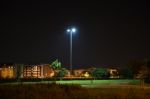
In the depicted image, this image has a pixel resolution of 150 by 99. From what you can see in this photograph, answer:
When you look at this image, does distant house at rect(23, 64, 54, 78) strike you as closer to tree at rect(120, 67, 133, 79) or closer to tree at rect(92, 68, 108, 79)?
tree at rect(92, 68, 108, 79)

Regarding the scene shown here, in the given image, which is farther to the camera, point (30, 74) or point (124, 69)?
point (30, 74)

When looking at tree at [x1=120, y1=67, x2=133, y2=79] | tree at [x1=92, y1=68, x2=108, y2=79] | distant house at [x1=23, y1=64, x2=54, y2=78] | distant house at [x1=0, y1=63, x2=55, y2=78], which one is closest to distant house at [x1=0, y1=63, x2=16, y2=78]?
distant house at [x1=0, y1=63, x2=55, y2=78]

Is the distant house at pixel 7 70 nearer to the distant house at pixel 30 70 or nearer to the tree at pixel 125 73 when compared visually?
the distant house at pixel 30 70

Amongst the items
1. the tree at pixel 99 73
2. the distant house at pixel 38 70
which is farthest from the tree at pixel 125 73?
the distant house at pixel 38 70

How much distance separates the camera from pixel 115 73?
269 ft

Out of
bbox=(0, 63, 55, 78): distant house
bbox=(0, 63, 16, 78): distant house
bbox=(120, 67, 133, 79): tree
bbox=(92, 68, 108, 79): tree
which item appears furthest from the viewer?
bbox=(0, 63, 55, 78): distant house

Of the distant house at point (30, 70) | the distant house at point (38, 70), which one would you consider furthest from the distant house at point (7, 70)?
the distant house at point (38, 70)

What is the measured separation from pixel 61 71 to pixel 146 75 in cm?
3089

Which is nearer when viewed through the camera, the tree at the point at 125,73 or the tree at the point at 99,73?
the tree at the point at 125,73

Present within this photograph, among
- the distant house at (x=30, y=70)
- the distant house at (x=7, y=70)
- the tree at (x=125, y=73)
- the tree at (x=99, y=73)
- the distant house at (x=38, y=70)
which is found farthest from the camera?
the distant house at (x=38, y=70)

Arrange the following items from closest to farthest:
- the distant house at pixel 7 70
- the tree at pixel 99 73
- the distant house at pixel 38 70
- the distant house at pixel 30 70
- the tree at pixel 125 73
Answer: the tree at pixel 125 73 < the tree at pixel 99 73 < the distant house at pixel 7 70 < the distant house at pixel 30 70 < the distant house at pixel 38 70

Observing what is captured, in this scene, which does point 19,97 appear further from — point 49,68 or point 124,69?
point 49,68

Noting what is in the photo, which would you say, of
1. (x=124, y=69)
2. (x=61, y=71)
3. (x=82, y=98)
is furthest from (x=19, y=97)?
(x=61, y=71)

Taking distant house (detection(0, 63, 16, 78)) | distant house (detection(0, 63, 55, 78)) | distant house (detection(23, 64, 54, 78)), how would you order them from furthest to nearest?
distant house (detection(23, 64, 54, 78)) < distant house (detection(0, 63, 55, 78)) < distant house (detection(0, 63, 16, 78))
